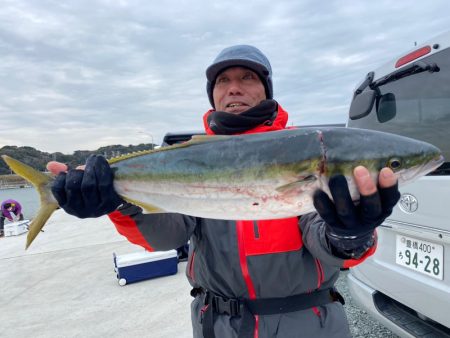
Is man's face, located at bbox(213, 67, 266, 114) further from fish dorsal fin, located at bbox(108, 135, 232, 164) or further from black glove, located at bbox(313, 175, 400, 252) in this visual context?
black glove, located at bbox(313, 175, 400, 252)

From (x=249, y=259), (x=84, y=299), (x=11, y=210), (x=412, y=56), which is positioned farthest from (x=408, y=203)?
(x=11, y=210)

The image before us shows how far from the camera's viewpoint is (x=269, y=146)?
5.91 ft

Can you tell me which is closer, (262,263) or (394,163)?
(394,163)

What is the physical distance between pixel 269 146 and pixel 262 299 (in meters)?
0.96

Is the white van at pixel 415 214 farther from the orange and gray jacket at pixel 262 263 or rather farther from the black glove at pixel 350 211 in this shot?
the black glove at pixel 350 211

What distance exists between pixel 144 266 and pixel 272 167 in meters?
4.77

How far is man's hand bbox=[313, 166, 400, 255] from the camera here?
1.63m

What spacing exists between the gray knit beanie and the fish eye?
1284mm

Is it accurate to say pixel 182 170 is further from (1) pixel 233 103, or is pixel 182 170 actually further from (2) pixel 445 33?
(2) pixel 445 33

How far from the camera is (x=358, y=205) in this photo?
1.72 meters

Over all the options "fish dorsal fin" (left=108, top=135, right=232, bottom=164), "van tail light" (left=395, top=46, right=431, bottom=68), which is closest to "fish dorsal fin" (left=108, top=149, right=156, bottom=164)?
"fish dorsal fin" (left=108, top=135, right=232, bottom=164)

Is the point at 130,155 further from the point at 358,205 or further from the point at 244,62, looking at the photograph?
the point at 358,205

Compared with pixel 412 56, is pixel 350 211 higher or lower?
lower

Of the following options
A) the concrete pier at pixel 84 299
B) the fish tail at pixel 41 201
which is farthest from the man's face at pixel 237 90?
the concrete pier at pixel 84 299
